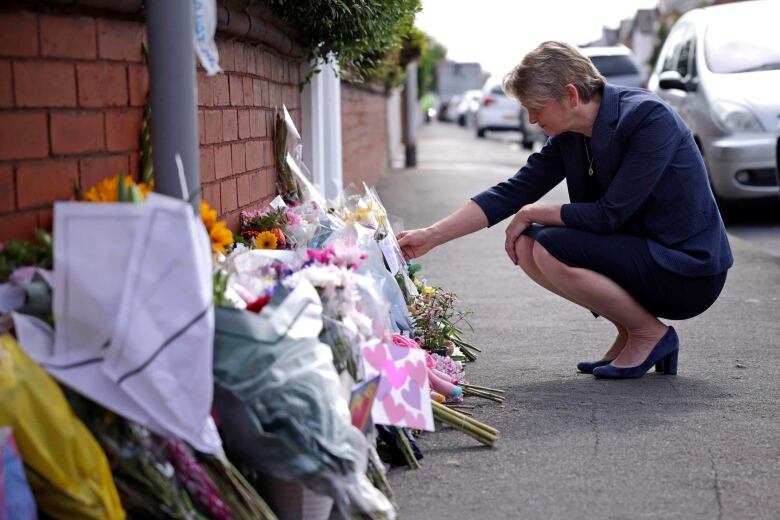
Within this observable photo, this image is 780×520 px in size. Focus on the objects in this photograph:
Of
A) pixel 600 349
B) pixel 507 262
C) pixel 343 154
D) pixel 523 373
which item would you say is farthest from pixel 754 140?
pixel 523 373

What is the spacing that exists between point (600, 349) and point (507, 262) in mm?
2969

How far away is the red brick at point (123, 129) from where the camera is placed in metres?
3.17

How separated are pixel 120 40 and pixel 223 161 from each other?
3.58 feet

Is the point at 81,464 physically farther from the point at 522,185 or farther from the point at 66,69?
the point at 522,185

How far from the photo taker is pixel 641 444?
378cm

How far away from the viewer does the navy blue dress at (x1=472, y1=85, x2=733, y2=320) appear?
4.38 meters

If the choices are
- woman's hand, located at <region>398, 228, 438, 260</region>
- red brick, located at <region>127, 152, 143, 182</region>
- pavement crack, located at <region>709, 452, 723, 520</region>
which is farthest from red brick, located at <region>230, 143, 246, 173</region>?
pavement crack, located at <region>709, 452, 723, 520</region>

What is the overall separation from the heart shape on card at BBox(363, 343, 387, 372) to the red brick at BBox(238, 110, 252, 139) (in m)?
1.44

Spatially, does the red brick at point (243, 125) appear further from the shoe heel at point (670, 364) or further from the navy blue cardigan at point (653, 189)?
the shoe heel at point (670, 364)

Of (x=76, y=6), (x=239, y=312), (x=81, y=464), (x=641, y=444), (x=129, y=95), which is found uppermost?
(x=76, y=6)

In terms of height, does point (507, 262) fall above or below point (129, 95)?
below

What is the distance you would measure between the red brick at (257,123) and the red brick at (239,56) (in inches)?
8.6

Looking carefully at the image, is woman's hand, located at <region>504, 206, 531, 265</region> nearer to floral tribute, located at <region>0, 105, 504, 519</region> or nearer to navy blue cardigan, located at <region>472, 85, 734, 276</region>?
navy blue cardigan, located at <region>472, 85, 734, 276</region>

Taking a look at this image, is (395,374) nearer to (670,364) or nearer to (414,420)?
(414,420)
